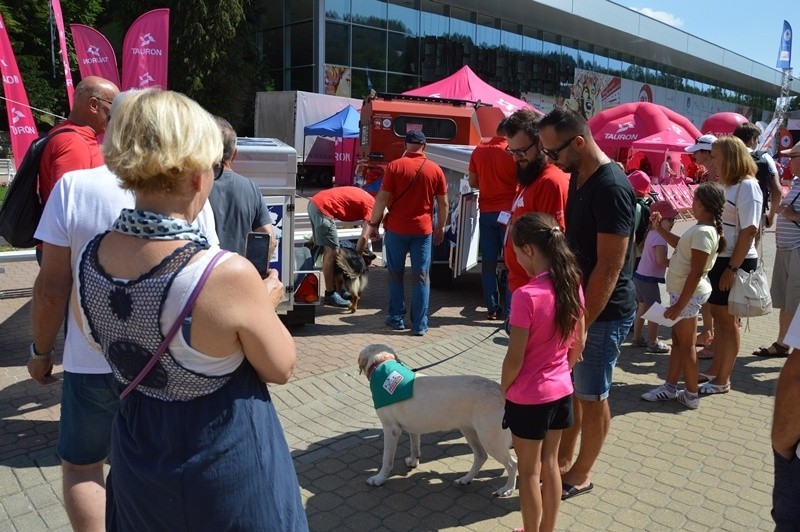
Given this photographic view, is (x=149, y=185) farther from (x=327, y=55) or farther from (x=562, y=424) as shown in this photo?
(x=327, y=55)

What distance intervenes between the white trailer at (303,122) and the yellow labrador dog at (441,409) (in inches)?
782

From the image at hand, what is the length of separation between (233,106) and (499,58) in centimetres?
1467

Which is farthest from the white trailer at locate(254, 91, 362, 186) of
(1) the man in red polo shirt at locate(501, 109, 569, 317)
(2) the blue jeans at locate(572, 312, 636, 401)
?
(2) the blue jeans at locate(572, 312, 636, 401)

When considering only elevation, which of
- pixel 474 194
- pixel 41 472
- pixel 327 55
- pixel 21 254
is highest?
pixel 327 55

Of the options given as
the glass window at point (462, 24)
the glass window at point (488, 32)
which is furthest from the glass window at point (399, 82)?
the glass window at point (488, 32)

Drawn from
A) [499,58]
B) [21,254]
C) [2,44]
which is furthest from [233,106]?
[21,254]

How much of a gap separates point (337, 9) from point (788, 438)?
28.4 metres

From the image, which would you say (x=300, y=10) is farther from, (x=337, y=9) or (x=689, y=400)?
(x=689, y=400)

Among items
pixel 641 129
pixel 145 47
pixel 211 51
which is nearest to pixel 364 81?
pixel 211 51

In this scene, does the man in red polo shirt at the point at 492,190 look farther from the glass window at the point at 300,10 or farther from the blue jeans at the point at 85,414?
the glass window at the point at 300,10

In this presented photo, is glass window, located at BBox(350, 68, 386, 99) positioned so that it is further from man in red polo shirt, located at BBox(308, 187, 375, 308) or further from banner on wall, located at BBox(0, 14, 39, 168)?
man in red polo shirt, located at BBox(308, 187, 375, 308)

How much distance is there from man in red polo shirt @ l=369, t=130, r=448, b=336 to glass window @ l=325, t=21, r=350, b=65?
894 inches

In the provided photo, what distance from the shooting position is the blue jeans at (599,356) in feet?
10.4

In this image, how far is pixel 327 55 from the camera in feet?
90.4
